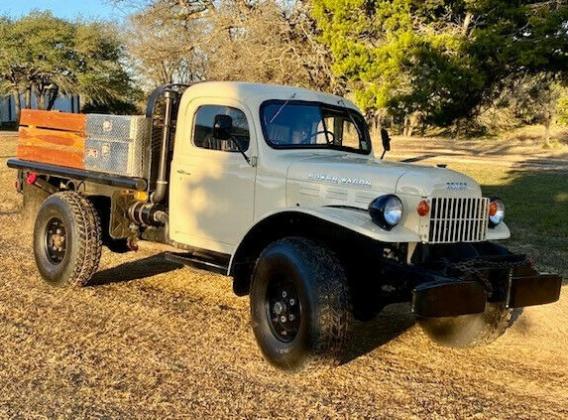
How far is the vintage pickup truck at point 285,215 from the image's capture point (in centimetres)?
471

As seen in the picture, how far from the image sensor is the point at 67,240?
270 inches

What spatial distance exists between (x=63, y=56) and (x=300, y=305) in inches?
1665

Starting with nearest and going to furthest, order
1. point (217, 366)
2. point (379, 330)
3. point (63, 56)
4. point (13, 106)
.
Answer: point (217, 366) < point (379, 330) < point (63, 56) < point (13, 106)

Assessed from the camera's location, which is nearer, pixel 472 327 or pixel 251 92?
pixel 472 327

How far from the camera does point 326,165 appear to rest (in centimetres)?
534

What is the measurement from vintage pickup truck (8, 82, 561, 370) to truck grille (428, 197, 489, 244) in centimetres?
1

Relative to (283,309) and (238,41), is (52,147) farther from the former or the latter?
(238,41)

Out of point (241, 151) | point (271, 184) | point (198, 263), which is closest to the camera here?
point (271, 184)

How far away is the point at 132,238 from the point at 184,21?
54.0 ft

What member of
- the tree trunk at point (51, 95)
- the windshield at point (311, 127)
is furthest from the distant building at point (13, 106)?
the windshield at point (311, 127)

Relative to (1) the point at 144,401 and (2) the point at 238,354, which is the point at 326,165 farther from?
(1) the point at 144,401

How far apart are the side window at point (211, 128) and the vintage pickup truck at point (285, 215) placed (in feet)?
0.04

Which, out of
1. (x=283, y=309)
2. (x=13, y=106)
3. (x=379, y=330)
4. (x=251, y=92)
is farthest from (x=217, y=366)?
(x=13, y=106)

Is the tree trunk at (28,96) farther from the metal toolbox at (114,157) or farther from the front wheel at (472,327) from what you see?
the front wheel at (472,327)
